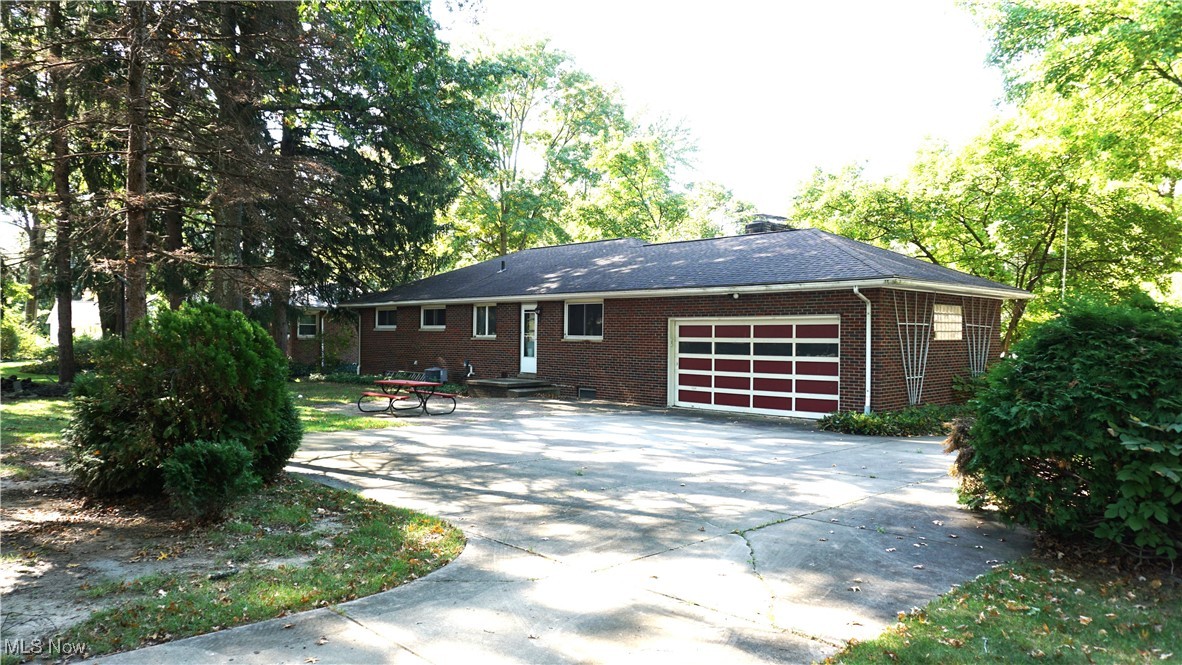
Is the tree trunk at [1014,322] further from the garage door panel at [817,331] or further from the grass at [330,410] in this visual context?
the grass at [330,410]

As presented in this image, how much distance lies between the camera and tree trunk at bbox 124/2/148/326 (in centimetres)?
942

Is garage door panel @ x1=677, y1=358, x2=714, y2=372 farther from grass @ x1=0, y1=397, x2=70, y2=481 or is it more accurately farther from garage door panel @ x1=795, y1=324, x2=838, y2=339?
grass @ x1=0, y1=397, x2=70, y2=481

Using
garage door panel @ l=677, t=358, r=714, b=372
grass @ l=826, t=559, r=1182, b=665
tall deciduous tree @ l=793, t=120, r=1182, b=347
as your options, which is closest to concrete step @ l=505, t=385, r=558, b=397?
garage door panel @ l=677, t=358, r=714, b=372

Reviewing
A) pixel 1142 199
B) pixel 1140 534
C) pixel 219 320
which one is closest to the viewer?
pixel 1140 534

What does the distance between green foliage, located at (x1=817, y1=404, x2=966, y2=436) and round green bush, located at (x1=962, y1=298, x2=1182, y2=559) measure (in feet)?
23.1

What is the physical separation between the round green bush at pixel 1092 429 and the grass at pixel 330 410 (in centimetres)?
913

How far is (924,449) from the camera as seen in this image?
1098 centimetres

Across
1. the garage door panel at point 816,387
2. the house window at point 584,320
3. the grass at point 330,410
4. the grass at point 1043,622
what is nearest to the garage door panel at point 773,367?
the garage door panel at point 816,387

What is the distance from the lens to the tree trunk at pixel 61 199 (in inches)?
411

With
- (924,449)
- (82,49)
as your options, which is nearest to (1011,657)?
(924,449)

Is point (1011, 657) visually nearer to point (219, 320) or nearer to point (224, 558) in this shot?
point (224, 558)

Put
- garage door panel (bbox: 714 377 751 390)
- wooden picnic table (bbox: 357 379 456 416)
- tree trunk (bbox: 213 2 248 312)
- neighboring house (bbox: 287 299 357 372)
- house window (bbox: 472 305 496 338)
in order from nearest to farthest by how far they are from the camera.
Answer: tree trunk (bbox: 213 2 248 312), wooden picnic table (bbox: 357 379 456 416), garage door panel (bbox: 714 377 751 390), house window (bbox: 472 305 496 338), neighboring house (bbox: 287 299 357 372)

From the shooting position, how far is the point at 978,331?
667 inches

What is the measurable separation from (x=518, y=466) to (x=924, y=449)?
656 cm
